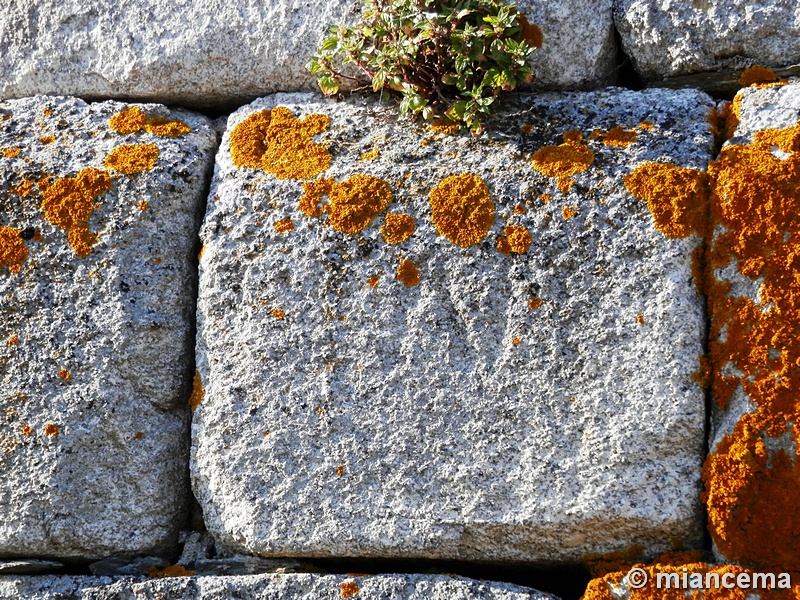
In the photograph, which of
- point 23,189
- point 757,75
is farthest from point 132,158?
point 757,75

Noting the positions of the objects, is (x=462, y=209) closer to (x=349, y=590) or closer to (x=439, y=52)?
(x=439, y=52)

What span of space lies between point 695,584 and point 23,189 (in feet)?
6.32

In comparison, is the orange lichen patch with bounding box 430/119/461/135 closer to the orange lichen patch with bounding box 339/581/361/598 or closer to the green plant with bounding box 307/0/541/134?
the green plant with bounding box 307/0/541/134

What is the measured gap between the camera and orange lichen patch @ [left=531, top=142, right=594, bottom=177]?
6.54 feet

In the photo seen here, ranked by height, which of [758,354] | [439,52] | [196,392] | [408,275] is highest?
[439,52]

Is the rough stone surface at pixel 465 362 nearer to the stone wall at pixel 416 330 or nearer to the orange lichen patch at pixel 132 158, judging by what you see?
the stone wall at pixel 416 330

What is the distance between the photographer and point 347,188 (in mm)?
2082

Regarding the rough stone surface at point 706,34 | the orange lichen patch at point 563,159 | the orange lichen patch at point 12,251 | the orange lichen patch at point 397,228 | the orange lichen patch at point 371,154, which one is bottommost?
the orange lichen patch at point 12,251

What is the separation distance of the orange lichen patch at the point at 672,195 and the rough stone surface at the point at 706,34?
36cm

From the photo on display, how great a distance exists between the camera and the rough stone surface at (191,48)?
7.09 ft

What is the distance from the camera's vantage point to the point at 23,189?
220cm

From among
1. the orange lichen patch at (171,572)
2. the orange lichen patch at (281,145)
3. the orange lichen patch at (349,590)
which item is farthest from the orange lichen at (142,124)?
the orange lichen patch at (349,590)

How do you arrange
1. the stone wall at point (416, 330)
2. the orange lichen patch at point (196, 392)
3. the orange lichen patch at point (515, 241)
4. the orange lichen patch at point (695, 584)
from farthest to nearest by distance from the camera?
the orange lichen patch at point (196, 392) → the orange lichen patch at point (515, 241) → the stone wall at point (416, 330) → the orange lichen patch at point (695, 584)

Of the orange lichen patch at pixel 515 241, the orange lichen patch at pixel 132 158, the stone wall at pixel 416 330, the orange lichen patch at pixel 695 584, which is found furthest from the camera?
the orange lichen patch at pixel 132 158
